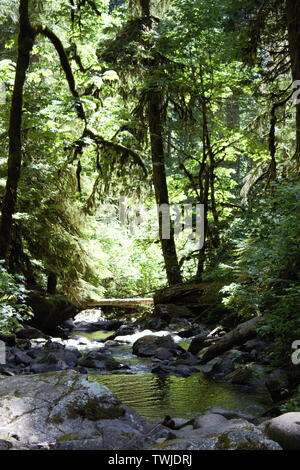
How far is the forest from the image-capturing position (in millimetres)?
4156

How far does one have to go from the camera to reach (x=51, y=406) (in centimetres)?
376

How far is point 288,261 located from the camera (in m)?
4.69

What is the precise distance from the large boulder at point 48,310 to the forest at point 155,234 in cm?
4

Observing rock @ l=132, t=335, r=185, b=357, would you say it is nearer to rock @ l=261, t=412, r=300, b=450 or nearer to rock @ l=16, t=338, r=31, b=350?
rock @ l=16, t=338, r=31, b=350

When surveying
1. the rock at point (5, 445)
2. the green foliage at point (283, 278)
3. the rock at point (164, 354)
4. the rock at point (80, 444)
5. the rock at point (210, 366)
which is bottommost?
the rock at point (164, 354)

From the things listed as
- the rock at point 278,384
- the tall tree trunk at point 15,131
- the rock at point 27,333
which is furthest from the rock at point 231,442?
the rock at point 27,333

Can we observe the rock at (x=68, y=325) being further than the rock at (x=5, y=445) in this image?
Yes

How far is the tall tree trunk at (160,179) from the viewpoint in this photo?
12.9 meters

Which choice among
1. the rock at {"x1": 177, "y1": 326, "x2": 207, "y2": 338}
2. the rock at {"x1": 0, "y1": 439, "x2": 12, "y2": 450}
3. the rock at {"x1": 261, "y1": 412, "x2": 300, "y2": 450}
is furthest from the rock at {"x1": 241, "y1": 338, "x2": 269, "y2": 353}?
the rock at {"x1": 0, "y1": 439, "x2": 12, "y2": 450}

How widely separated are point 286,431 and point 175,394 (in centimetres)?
256

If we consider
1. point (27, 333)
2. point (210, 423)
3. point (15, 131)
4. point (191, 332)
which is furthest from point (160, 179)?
point (210, 423)

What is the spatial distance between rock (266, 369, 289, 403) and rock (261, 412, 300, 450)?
1.50 meters

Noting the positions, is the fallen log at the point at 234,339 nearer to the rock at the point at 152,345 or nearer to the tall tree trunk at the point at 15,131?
the rock at the point at 152,345
